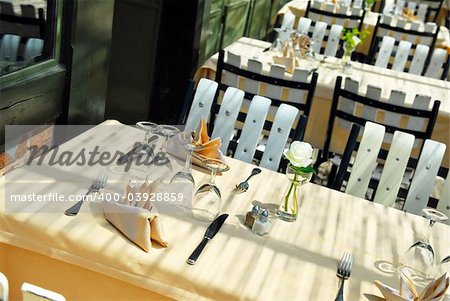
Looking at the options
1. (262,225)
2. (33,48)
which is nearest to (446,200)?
(262,225)

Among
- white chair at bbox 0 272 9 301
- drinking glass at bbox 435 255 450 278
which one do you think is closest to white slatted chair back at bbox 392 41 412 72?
drinking glass at bbox 435 255 450 278

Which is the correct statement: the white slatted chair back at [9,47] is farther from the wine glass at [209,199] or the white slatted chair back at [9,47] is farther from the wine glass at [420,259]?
the wine glass at [420,259]

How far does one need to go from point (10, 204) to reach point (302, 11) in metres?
6.00

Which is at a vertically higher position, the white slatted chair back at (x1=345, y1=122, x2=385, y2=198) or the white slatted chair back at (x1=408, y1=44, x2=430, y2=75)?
the white slatted chair back at (x1=408, y1=44, x2=430, y2=75)

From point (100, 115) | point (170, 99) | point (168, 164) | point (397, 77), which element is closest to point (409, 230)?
point (168, 164)

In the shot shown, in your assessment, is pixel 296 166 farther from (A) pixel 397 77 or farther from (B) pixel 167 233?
(A) pixel 397 77

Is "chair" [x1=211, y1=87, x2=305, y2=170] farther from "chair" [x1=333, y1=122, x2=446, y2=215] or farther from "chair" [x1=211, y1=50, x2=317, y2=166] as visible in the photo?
"chair" [x1=333, y1=122, x2=446, y2=215]

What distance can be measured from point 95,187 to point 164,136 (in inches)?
16.8

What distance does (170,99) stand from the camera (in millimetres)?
5473

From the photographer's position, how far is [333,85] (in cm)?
441

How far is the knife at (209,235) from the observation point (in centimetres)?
199

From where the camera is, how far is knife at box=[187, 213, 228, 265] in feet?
6.52

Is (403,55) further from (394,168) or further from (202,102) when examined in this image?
(202,102)

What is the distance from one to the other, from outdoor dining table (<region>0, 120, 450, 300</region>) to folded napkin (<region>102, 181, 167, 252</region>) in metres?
0.03
